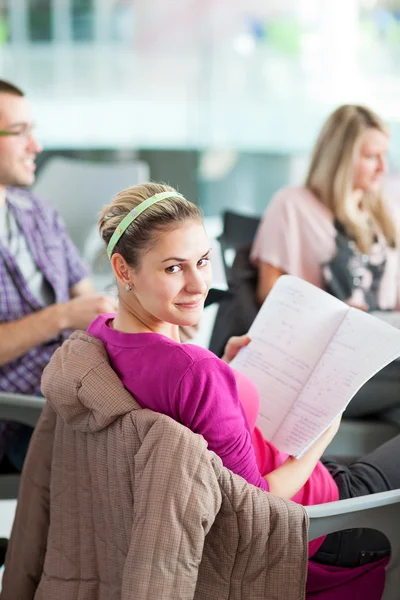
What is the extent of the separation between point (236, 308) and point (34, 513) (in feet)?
3.41

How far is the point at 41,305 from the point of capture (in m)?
2.19

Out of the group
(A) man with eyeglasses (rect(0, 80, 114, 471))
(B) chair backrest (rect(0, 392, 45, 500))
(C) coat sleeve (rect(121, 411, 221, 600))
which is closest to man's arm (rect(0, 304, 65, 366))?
(A) man with eyeglasses (rect(0, 80, 114, 471))

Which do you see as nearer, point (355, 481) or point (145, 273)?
point (145, 273)

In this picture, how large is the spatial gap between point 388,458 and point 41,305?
95 cm

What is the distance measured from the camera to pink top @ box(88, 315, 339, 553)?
1.27 metres

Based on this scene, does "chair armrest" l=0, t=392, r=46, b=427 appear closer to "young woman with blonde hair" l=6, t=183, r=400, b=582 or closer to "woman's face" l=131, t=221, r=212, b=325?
"young woman with blonde hair" l=6, t=183, r=400, b=582

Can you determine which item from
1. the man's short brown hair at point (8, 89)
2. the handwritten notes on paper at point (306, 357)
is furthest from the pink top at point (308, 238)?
the handwritten notes on paper at point (306, 357)

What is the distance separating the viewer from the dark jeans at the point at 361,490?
1542 millimetres

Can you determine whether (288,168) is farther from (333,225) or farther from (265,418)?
(265,418)

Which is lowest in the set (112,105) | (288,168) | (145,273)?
(288,168)


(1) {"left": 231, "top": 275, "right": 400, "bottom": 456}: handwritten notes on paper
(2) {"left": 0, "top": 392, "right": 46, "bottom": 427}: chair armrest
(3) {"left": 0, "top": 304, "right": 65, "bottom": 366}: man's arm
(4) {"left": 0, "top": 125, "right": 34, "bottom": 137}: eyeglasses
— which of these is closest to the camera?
(1) {"left": 231, "top": 275, "right": 400, "bottom": 456}: handwritten notes on paper

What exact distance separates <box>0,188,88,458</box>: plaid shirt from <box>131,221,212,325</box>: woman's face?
0.83m

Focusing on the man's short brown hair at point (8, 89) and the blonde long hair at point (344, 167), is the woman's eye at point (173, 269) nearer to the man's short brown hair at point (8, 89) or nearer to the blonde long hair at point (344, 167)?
the man's short brown hair at point (8, 89)

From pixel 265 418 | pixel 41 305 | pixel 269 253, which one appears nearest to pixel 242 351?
pixel 265 418
